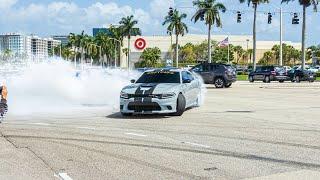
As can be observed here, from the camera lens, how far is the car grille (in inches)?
611

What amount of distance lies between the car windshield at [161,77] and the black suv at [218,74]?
65.6 ft

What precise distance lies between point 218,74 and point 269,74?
13259mm

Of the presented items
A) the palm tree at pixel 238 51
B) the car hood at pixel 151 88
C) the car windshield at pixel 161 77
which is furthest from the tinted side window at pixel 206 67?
the palm tree at pixel 238 51

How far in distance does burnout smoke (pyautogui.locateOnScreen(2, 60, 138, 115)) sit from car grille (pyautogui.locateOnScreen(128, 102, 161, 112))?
2.99 meters

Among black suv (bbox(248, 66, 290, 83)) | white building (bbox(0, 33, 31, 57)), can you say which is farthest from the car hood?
white building (bbox(0, 33, 31, 57))

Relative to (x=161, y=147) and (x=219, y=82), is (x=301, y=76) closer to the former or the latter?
(x=219, y=82)

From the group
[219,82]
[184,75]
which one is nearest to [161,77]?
[184,75]

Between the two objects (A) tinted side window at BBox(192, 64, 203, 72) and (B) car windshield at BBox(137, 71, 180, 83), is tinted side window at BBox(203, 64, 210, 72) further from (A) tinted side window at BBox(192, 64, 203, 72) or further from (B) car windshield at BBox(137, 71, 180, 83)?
(B) car windshield at BBox(137, 71, 180, 83)

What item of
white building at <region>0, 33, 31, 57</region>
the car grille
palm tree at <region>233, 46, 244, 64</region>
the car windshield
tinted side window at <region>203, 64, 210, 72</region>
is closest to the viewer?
the car grille

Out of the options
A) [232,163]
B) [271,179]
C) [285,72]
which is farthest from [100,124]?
[285,72]

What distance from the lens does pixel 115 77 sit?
3253cm

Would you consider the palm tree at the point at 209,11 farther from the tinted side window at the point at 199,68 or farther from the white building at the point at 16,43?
the white building at the point at 16,43

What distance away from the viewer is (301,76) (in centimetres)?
4991

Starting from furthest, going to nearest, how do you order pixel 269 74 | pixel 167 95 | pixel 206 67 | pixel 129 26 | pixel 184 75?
pixel 129 26 → pixel 269 74 → pixel 206 67 → pixel 184 75 → pixel 167 95
